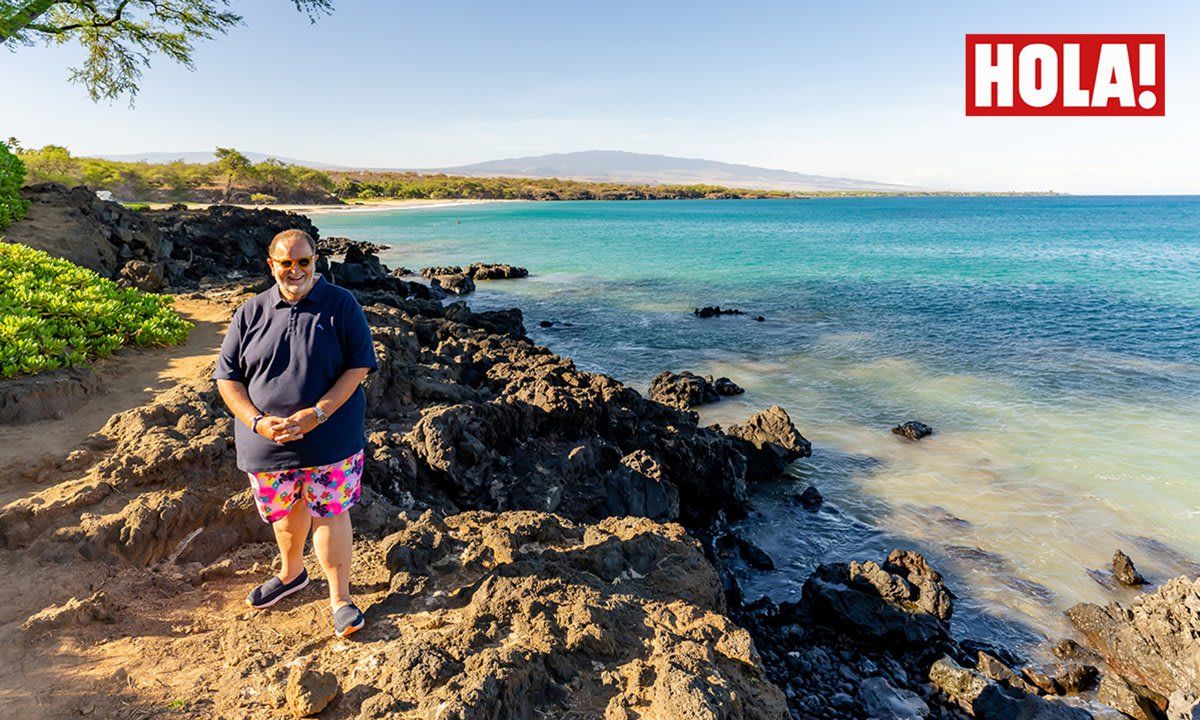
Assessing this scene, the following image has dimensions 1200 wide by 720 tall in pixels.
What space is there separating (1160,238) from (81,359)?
91.8 meters

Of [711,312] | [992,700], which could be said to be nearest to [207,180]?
[711,312]

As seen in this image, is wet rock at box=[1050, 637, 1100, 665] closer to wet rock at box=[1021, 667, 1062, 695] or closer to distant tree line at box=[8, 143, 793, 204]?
wet rock at box=[1021, 667, 1062, 695]

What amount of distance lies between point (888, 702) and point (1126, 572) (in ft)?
16.2

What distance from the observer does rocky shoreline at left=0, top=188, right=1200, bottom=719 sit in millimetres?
3389

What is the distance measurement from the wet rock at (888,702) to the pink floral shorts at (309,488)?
201 inches

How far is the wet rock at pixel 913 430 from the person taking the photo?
12797 millimetres

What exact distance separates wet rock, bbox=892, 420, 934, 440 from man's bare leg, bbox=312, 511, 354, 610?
12.1m

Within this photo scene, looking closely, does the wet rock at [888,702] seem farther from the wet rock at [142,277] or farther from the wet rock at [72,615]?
the wet rock at [142,277]

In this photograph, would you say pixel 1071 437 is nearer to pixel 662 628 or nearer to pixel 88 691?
pixel 662 628

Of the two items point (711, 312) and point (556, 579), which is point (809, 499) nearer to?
point (556, 579)

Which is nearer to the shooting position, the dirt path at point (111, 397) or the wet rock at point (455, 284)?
the dirt path at point (111, 397)

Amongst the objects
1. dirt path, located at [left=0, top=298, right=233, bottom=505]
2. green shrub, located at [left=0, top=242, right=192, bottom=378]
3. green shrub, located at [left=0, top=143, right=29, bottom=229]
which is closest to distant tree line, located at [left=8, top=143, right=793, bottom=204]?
green shrub, located at [left=0, top=143, right=29, bottom=229]

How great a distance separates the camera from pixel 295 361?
11.4ft

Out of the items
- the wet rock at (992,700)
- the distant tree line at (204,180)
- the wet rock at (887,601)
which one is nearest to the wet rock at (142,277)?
the wet rock at (887,601)
